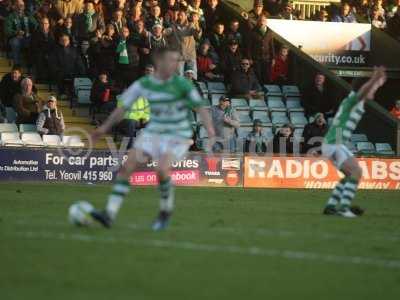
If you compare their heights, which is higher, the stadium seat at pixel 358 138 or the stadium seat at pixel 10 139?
the stadium seat at pixel 10 139

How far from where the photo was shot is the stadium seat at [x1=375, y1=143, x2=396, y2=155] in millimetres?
28688

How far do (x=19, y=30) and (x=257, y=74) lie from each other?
7.13 metres

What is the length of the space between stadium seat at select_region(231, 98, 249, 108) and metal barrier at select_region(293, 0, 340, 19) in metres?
6.75

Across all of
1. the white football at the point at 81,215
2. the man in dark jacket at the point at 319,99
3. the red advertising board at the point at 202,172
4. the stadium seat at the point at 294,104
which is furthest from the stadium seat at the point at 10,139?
the white football at the point at 81,215

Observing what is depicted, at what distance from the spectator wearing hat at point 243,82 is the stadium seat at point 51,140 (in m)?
5.84

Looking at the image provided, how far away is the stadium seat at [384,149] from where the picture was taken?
2869 centimetres

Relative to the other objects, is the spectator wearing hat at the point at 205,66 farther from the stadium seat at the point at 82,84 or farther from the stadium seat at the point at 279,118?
the stadium seat at the point at 82,84

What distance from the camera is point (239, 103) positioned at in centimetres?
2986

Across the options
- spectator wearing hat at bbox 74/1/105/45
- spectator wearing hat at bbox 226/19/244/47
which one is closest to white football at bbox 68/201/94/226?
spectator wearing hat at bbox 74/1/105/45

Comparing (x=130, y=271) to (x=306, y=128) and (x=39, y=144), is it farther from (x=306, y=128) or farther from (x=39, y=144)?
(x=306, y=128)

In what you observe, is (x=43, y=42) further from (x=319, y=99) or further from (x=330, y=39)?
(x=330, y=39)

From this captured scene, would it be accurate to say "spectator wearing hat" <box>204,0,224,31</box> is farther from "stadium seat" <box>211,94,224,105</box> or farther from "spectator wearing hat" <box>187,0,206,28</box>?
"stadium seat" <box>211,94,224,105</box>

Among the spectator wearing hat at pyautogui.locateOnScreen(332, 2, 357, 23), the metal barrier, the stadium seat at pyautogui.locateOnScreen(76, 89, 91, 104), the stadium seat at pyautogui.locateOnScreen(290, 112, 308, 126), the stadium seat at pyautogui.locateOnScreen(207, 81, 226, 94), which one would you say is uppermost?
the metal barrier

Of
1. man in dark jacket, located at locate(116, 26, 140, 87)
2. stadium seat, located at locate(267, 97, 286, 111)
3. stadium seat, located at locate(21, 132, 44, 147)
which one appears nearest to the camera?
stadium seat, located at locate(21, 132, 44, 147)
